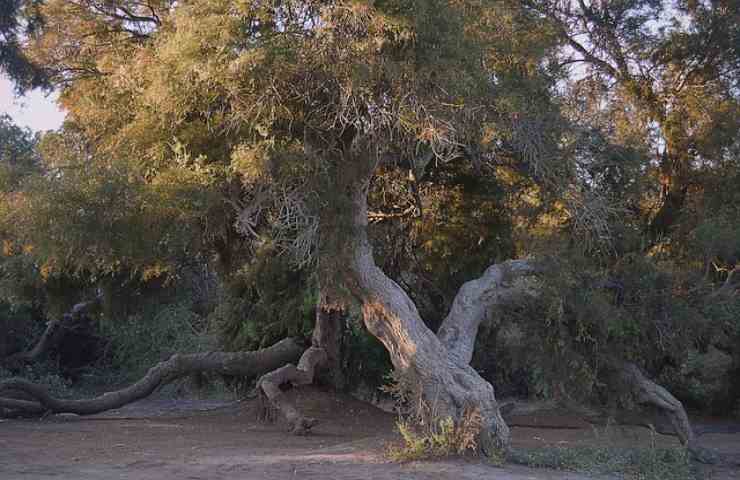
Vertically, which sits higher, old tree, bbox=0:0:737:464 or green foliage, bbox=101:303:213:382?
old tree, bbox=0:0:737:464

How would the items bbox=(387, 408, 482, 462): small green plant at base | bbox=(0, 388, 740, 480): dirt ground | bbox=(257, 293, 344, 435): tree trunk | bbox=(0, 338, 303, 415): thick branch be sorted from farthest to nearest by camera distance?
bbox=(0, 338, 303, 415): thick branch
bbox=(257, 293, 344, 435): tree trunk
bbox=(387, 408, 482, 462): small green plant at base
bbox=(0, 388, 740, 480): dirt ground

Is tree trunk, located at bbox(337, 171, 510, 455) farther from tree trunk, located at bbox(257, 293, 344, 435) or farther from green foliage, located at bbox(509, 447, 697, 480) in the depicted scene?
tree trunk, located at bbox(257, 293, 344, 435)

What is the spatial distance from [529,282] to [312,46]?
4610 millimetres

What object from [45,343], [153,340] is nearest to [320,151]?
[153,340]

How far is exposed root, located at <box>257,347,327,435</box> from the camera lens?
1371 centimetres

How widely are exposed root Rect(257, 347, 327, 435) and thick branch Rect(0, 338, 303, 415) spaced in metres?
0.95

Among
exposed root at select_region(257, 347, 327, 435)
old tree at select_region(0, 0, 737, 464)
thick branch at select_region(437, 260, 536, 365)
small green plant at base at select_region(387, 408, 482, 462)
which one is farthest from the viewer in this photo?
exposed root at select_region(257, 347, 327, 435)

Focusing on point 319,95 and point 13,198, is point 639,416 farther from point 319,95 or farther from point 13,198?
point 13,198

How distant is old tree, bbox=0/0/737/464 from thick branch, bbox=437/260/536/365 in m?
0.03

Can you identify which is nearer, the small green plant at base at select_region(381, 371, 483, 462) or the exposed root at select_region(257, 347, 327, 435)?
the small green plant at base at select_region(381, 371, 483, 462)

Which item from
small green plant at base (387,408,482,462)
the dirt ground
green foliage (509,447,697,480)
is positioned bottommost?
green foliage (509,447,697,480)


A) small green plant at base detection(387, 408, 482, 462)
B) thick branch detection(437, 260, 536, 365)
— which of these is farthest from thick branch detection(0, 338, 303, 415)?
small green plant at base detection(387, 408, 482, 462)

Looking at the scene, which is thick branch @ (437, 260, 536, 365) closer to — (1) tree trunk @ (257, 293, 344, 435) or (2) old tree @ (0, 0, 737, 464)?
(2) old tree @ (0, 0, 737, 464)

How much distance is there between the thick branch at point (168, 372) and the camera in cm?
1566
